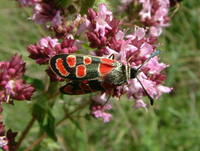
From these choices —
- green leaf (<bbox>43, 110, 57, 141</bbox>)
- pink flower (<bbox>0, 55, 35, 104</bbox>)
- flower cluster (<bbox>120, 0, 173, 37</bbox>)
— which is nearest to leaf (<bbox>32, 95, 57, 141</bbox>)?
green leaf (<bbox>43, 110, 57, 141</bbox>)

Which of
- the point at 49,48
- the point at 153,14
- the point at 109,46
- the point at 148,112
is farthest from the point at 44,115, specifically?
the point at 148,112

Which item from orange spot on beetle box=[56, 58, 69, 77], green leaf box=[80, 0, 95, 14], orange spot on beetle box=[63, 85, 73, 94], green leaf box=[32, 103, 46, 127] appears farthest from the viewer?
green leaf box=[32, 103, 46, 127]

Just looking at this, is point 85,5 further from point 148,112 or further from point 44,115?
point 148,112

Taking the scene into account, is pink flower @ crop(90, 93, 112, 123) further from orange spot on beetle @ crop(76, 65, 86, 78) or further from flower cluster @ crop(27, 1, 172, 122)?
orange spot on beetle @ crop(76, 65, 86, 78)

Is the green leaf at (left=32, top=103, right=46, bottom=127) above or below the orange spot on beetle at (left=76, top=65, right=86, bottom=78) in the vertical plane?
below

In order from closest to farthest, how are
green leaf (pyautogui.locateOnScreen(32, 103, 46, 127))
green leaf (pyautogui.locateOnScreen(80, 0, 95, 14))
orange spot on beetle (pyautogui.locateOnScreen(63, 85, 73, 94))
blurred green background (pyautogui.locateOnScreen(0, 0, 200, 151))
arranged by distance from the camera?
1. orange spot on beetle (pyautogui.locateOnScreen(63, 85, 73, 94))
2. green leaf (pyautogui.locateOnScreen(80, 0, 95, 14))
3. green leaf (pyautogui.locateOnScreen(32, 103, 46, 127))
4. blurred green background (pyautogui.locateOnScreen(0, 0, 200, 151))
